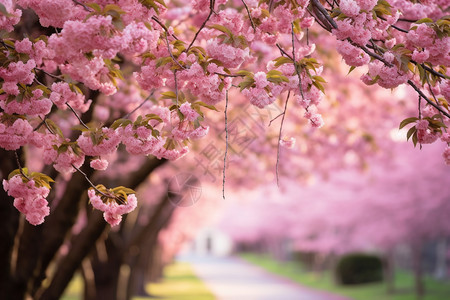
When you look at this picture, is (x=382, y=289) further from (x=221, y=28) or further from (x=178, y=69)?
(x=221, y=28)

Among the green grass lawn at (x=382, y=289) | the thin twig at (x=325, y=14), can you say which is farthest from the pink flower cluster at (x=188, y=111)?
the green grass lawn at (x=382, y=289)

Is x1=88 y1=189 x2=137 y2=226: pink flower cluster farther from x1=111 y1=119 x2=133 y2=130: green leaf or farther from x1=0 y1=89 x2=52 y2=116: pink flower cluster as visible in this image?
x1=0 y1=89 x2=52 y2=116: pink flower cluster

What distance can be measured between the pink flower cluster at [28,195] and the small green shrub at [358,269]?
24.8 m

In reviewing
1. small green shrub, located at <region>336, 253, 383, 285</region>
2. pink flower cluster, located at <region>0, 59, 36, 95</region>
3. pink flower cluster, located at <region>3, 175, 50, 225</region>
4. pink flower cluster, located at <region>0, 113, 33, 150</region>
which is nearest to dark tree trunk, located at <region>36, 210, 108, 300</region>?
pink flower cluster, located at <region>3, 175, 50, 225</region>

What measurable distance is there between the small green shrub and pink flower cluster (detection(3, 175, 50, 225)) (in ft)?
81.2

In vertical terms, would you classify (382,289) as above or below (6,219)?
below

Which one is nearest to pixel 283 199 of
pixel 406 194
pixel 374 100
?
pixel 406 194

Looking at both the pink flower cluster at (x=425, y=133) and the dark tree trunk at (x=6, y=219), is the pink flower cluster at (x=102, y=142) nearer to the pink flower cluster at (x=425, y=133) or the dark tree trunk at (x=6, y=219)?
the pink flower cluster at (x=425, y=133)

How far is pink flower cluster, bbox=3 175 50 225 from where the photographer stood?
3.73 m

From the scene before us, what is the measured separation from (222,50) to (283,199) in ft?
130

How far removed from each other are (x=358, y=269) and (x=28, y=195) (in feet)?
83.1

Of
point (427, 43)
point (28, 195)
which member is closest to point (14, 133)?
point (28, 195)

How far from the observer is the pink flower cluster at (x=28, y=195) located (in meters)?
3.73

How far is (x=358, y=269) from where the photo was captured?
1080 inches
